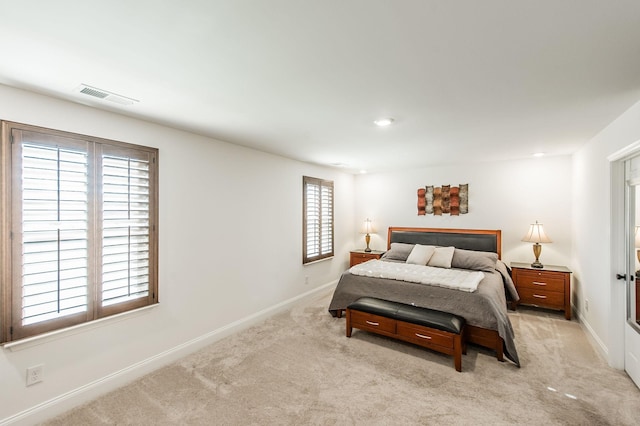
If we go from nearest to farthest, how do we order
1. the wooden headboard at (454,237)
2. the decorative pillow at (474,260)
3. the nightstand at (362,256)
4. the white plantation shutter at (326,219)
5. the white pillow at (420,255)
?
the decorative pillow at (474,260), the white pillow at (420,255), the wooden headboard at (454,237), the white plantation shutter at (326,219), the nightstand at (362,256)

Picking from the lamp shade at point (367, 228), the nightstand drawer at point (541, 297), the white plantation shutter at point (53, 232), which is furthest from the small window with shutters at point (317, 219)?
the nightstand drawer at point (541, 297)

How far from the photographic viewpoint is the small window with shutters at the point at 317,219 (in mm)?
4816

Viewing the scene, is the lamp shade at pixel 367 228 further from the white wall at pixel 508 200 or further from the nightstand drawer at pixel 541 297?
the nightstand drawer at pixel 541 297

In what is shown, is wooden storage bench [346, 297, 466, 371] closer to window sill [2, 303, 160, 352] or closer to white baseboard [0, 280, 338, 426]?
white baseboard [0, 280, 338, 426]

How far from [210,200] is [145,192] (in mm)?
724

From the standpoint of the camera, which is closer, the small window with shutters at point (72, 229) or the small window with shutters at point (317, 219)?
the small window with shutters at point (72, 229)

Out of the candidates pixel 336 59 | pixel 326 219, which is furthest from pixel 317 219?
pixel 336 59

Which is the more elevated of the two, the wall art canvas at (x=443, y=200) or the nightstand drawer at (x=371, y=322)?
the wall art canvas at (x=443, y=200)

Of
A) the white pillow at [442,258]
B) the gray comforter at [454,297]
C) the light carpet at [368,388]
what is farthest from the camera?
the white pillow at [442,258]

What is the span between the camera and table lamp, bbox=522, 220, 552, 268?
4164 mm

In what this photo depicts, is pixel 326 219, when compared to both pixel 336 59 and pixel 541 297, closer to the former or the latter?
pixel 541 297

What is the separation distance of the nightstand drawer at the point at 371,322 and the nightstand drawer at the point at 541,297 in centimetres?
241

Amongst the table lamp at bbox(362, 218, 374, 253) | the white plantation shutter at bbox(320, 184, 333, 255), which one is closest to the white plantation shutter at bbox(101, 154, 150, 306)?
the white plantation shutter at bbox(320, 184, 333, 255)

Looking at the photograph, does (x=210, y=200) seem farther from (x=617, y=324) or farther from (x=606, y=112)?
(x=617, y=324)
